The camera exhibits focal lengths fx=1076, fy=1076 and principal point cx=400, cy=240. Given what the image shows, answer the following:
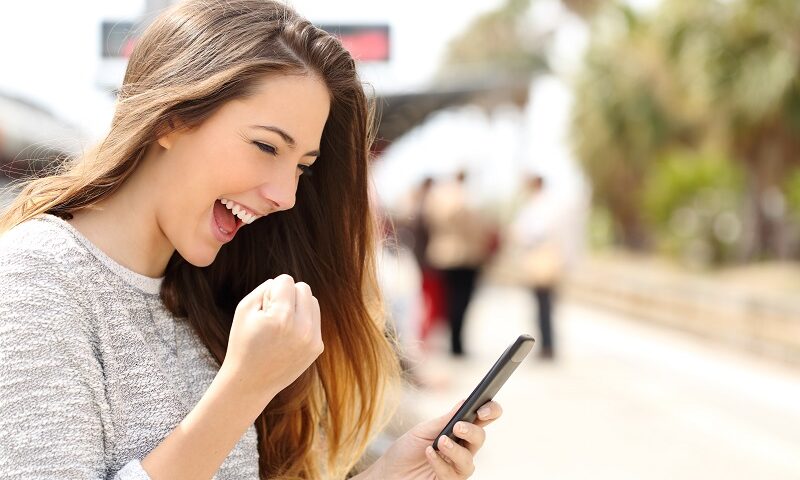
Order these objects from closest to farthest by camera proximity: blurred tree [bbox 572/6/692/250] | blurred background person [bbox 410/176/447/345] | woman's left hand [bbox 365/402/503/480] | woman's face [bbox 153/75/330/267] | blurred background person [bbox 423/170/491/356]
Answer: woman's face [bbox 153/75/330/267], woman's left hand [bbox 365/402/503/480], blurred background person [bbox 423/170/491/356], blurred background person [bbox 410/176/447/345], blurred tree [bbox 572/6/692/250]

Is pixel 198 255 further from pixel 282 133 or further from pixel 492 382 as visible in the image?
pixel 492 382

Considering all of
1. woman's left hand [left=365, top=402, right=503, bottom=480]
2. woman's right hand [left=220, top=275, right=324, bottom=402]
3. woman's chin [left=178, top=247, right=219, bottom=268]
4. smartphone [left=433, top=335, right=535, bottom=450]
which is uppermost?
woman's chin [left=178, top=247, right=219, bottom=268]

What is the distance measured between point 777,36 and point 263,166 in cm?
1734

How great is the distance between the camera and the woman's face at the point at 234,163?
5.16ft

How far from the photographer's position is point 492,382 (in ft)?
5.55

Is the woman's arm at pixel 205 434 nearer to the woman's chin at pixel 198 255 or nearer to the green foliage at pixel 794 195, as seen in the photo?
the woman's chin at pixel 198 255

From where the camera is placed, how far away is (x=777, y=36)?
17.4 metres

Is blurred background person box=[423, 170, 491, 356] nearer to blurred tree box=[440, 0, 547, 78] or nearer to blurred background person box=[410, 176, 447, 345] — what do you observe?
blurred background person box=[410, 176, 447, 345]

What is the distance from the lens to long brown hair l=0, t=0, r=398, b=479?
161 centimetres

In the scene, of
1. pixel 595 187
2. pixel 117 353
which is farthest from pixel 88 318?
pixel 595 187

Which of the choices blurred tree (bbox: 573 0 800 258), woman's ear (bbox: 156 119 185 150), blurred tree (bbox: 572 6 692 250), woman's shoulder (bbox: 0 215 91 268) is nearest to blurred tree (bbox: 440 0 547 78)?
blurred tree (bbox: 572 6 692 250)

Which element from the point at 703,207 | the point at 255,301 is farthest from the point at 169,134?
the point at 703,207

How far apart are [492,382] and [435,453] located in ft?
0.60

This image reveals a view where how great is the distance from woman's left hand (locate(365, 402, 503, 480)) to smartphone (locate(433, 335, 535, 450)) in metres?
0.02
